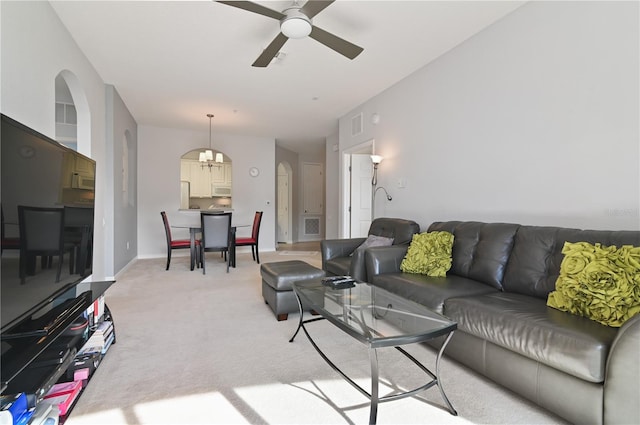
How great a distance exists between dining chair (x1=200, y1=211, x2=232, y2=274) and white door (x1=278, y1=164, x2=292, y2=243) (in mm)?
4062

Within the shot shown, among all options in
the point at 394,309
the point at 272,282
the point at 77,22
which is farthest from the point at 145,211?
the point at 394,309

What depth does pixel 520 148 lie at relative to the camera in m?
2.63

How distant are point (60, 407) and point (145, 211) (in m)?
5.52

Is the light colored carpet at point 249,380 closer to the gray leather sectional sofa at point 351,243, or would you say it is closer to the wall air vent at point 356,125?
the gray leather sectional sofa at point 351,243

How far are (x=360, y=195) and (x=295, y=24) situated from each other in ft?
11.2

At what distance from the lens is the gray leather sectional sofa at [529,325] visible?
50.0 inches

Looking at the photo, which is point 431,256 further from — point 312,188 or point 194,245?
point 312,188

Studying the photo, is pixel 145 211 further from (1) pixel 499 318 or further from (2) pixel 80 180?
(1) pixel 499 318

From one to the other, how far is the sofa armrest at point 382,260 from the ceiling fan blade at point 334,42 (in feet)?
5.64

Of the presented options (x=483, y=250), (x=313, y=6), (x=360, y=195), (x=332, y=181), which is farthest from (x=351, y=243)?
(x=332, y=181)

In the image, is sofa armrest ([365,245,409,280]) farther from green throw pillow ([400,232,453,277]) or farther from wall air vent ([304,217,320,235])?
wall air vent ([304,217,320,235])

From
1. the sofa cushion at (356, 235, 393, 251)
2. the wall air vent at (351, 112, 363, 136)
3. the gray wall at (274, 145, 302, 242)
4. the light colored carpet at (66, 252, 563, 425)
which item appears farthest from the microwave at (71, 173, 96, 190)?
the gray wall at (274, 145, 302, 242)

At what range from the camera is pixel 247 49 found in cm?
322

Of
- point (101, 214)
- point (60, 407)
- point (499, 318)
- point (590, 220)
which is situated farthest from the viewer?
point (101, 214)
